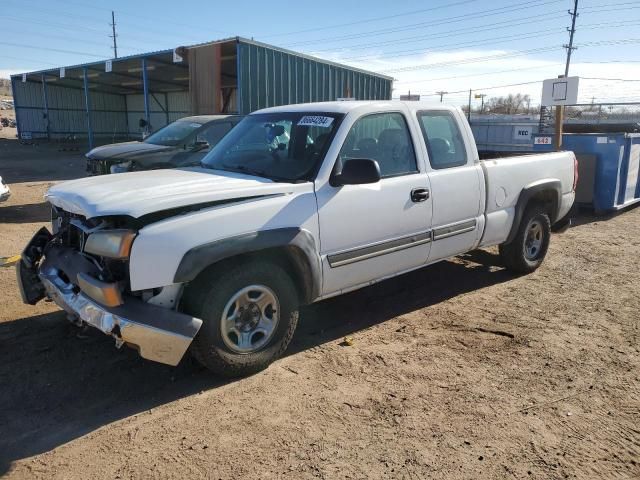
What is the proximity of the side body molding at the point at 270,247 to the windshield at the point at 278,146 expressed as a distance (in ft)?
1.70

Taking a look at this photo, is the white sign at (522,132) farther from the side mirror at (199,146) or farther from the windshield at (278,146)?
the windshield at (278,146)

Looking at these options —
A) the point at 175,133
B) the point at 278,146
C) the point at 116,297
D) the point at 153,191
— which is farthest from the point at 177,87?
the point at 116,297

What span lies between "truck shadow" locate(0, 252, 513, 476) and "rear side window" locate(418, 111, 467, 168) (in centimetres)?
143

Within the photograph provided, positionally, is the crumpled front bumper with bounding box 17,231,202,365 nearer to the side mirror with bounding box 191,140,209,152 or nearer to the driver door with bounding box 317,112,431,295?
the driver door with bounding box 317,112,431,295

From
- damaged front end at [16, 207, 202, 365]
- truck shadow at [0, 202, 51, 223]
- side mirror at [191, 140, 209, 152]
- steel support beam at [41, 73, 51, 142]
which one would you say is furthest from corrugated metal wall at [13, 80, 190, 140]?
damaged front end at [16, 207, 202, 365]

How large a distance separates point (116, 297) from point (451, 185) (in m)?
3.03

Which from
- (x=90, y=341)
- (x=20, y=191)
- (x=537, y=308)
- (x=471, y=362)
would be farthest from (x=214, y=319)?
(x=20, y=191)

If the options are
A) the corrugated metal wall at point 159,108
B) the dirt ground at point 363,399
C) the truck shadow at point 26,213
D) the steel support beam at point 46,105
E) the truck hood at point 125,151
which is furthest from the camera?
the corrugated metal wall at point 159,108

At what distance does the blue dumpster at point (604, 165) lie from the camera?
31.3ft

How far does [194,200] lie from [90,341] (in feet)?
5.65

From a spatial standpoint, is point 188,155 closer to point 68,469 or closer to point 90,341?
point 90,341

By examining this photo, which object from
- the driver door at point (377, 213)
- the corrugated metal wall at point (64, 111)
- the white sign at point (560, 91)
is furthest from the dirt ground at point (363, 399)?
the corrugated metal wall at point (64, 111)

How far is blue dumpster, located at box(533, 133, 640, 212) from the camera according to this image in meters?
9.53

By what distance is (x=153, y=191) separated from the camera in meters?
3.41
